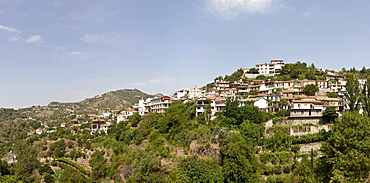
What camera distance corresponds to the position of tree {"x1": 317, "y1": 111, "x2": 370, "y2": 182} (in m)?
18.8

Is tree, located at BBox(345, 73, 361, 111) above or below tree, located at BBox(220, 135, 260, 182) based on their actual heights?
above

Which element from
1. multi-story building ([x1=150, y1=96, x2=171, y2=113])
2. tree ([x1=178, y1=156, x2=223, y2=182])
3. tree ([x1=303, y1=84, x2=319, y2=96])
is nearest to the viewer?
tree ([x1=178, y1=156, x2=223, y2=182])

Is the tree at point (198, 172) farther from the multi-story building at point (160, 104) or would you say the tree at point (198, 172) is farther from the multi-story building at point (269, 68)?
the multi-story building at point (269, 68)

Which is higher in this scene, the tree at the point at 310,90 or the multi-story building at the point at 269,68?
the multi-story building at the point at 269,68

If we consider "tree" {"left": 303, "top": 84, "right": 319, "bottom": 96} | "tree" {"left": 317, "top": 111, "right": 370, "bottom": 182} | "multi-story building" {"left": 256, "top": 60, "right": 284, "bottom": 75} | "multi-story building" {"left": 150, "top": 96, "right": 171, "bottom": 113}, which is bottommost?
"tree" {"left": 317, "top": 111, "right": 370, "bottom": 182}

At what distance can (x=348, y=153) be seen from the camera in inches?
781

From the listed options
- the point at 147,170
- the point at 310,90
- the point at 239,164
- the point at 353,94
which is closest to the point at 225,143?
the point at 239,164

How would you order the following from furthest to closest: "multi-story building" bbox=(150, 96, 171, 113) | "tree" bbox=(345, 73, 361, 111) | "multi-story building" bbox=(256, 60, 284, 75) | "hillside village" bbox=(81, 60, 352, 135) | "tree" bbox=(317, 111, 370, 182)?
"multi-story building" bbox=(256, 60, 284, 75)
"multi-story building" bbox=(150, 96, 171, 113)
"hillside village" bbox=(81, 60, 352, 135)
"tree" bbox=(345, 73, 361, 111)
"tree" bbox=(317, 111, 370, 182)

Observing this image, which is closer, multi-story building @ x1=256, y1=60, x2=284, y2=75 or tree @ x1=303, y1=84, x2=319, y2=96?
→ tree @ x1=303, y1=84, x2=319, y2=96

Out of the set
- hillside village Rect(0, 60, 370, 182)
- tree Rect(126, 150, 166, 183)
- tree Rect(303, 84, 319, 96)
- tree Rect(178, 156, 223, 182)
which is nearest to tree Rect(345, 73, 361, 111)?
hillside village Rect(0, 60, 370, 182)

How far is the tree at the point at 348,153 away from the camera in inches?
739

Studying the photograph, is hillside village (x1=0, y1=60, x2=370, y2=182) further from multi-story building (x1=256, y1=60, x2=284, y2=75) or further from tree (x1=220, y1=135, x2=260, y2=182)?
multi-story building (x1=256, y1=60, x2=284, y2=75)

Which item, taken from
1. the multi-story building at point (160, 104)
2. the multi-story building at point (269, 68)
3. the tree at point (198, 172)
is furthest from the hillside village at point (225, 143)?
the multi-story building at point (269, 68)

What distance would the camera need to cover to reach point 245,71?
7438 cm
